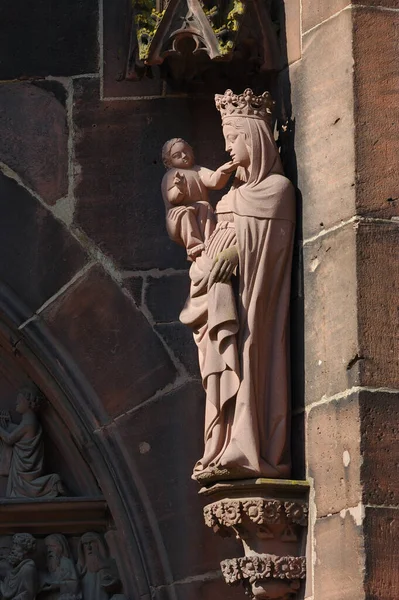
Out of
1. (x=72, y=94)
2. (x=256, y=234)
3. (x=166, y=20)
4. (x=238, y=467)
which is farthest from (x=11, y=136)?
(x=238, y=467)

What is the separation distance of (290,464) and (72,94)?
2.05m

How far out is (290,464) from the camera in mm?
7223

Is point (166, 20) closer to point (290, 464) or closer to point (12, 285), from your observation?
point (12, 285)

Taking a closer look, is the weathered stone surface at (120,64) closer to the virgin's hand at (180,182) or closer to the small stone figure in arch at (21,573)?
the virgin's hand at (180,182)

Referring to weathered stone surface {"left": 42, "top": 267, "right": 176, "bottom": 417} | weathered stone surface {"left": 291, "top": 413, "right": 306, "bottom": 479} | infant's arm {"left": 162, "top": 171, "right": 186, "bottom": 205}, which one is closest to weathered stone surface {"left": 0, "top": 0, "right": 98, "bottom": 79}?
infant's arm {"left": 162, "top": 171, "right": 186, "bottom": 205}

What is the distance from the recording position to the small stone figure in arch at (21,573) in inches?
306

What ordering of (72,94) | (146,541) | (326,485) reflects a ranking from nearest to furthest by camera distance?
1. (326,485)
2. (146,541)
3. (72,94)

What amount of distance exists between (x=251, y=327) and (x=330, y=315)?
306 millimetres

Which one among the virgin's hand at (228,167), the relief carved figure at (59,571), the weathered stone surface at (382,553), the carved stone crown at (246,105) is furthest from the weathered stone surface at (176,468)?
the carved stone crown at (246,105)

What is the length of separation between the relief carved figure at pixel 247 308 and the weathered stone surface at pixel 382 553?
51cm

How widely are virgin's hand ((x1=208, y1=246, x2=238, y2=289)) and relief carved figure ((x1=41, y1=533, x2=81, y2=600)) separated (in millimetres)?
1348

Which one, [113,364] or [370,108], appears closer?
[370,108]

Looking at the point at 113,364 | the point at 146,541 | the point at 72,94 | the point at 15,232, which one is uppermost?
the point at 72,94

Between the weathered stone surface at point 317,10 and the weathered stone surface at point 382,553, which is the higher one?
the weathered stone surface at point 317,10
